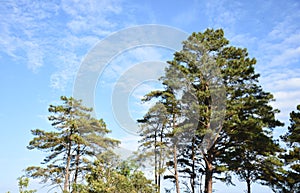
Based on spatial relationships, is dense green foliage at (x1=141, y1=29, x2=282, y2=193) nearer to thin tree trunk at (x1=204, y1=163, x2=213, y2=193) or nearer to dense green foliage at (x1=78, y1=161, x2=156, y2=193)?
thin tree trunk at (x1=204, y1=163, x2=213, y2=193)

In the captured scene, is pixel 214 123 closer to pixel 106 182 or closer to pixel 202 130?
pixel 202 130

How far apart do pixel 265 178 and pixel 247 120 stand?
18.6 feet

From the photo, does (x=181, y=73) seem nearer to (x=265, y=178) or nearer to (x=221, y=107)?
(x=221, y=107)

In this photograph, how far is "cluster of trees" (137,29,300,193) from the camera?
2075 cm

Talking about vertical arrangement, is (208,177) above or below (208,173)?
below

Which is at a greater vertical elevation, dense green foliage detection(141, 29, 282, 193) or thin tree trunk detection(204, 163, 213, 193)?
dense green foliage detection(141, 29, 282, 193)

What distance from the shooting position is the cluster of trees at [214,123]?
2075 cm

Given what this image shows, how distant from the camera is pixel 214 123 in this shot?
68.0ft

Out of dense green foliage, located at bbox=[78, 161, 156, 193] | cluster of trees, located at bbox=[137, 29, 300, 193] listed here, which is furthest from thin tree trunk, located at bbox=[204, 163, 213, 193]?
dense green foliage, located at bbox=[78, 161, 156, 193]

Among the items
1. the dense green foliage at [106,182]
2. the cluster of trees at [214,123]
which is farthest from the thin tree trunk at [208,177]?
the dense green foliage at [106,182]

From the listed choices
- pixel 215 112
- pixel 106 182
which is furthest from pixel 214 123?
pixel 106 182

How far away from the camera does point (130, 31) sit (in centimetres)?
2197

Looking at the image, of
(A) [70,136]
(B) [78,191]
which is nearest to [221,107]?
(B) [78,191]

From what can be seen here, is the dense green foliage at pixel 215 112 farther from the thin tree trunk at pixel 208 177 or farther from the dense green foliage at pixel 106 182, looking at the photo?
the dense green foliage at pixel 106 182
